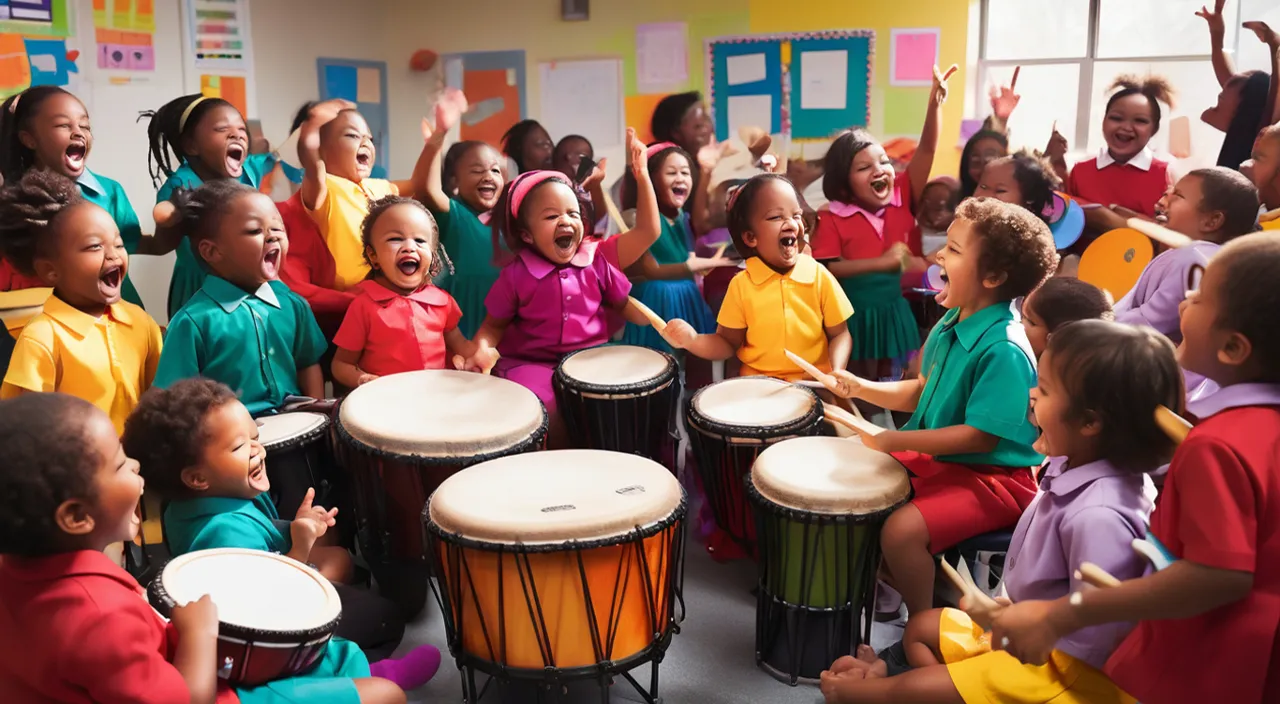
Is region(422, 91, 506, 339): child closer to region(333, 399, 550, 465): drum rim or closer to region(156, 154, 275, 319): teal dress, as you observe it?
region(156, 154, 275, 319): teal dress

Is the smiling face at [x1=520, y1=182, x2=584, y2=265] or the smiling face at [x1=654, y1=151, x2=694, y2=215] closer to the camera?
the smiling face at [x1=520, y1=182, x2=584, y2=265]

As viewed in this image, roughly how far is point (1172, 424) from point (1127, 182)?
9.78 ft

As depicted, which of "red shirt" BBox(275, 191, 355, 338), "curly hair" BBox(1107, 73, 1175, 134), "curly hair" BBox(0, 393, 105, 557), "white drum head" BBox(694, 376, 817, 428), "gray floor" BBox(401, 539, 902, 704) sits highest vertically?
"curly hair" BBox(1107, 73, 1175, 134)

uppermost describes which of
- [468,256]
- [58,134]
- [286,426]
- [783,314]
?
[58,134]

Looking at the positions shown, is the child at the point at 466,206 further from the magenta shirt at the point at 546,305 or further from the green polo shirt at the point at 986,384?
the green polo shirt at the point at 986,384

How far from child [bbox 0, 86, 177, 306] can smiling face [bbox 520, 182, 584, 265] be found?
3.86 ft

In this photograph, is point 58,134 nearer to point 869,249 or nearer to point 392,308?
point 392,308

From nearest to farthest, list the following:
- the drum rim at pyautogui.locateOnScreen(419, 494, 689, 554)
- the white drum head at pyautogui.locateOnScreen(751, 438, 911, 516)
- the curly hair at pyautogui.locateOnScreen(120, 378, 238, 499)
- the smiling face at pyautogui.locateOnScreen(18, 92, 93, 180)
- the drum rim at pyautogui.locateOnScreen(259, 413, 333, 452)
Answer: the drum rim at pyautogui.locateOnScreen(419, 494, 689, 554)
the curly hair at pyautogui.locateOnScreen(120, 378, 238, 499)
the white drum head at pyautogui.locateOnScreen(751, 438, 911, 516)
the drum rim at pyautogui.locateOnScreen(259, 413, 333, 452)
the smiling face at pyautogui.locateOnScreen(18, 92, 93, 180)

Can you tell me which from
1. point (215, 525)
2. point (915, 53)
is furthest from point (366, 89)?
point (215, 525)

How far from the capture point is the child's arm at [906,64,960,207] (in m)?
3.82

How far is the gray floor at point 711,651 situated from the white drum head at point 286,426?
0.62 metres

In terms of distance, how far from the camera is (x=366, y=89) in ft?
17.2

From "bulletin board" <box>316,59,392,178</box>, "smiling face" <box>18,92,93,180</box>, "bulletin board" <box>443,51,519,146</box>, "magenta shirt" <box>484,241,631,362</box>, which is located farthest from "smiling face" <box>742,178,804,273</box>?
"bulletin board" <box>316,59,392,178</box>

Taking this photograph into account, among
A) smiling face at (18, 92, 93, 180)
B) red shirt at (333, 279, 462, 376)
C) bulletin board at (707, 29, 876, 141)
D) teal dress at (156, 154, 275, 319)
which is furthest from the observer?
bulletin board at (707, 29, 876, 141)
